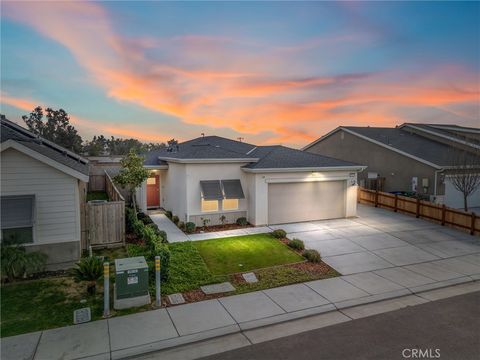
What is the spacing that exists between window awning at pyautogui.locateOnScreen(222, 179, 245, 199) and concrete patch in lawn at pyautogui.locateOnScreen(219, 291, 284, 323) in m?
7.57

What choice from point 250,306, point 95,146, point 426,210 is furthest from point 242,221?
point 95,146

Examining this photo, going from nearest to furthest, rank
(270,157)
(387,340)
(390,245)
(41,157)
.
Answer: (387,340)
(41,157)
(390,245)
(270,157)

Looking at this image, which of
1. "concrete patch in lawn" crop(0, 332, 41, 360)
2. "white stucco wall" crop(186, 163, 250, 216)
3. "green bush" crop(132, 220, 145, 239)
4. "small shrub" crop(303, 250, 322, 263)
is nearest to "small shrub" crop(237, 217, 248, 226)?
"white stucco wall" crop(186, 163, 250, 216)

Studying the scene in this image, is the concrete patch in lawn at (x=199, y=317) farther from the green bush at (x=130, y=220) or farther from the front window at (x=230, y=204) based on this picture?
the front window at (x=230, y=204)

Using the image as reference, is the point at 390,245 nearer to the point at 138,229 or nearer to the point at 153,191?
the point at 138,229

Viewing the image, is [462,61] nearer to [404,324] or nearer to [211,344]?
[404,324]

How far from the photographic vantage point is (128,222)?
1534 centimetres

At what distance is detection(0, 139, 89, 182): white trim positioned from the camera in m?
9.44

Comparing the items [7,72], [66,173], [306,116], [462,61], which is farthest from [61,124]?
[462,61]

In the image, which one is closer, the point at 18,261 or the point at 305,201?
the point at 18,261

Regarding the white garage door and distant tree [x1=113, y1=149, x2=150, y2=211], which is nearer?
distant tree [x1=113, y1=149, x2=150, y2=211]

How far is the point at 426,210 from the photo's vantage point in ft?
59.2

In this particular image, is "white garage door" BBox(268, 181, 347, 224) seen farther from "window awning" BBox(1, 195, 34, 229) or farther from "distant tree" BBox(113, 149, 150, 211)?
"window awning" BBox(1, 195, 34, 229)

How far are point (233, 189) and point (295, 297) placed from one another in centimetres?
841
